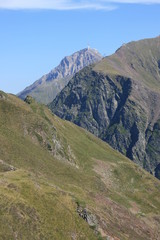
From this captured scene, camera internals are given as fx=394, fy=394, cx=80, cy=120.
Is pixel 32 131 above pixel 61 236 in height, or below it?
above

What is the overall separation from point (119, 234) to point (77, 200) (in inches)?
537

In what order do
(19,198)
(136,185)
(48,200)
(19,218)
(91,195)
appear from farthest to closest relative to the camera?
(136,185) → (91,195) → (48,200) → (19,198) → (19,218)

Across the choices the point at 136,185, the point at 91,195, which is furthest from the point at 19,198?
the point at 136,185

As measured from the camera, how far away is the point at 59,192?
98.8 m

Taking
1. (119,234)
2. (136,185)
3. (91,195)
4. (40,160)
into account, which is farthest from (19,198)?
(136,185)

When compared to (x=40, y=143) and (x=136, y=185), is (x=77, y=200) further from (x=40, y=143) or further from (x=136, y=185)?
(x=136, y=185)

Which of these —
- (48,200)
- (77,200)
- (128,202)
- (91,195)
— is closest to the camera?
(48,200)

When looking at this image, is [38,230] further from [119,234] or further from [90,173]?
[90,173]

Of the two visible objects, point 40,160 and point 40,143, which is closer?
point 40,160

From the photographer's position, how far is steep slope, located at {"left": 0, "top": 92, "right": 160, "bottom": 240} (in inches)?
3184

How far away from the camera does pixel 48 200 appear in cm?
9012

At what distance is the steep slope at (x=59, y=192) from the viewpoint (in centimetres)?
8088

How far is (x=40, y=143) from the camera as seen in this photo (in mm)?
169250

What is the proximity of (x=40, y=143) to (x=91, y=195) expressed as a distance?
45.5 m
